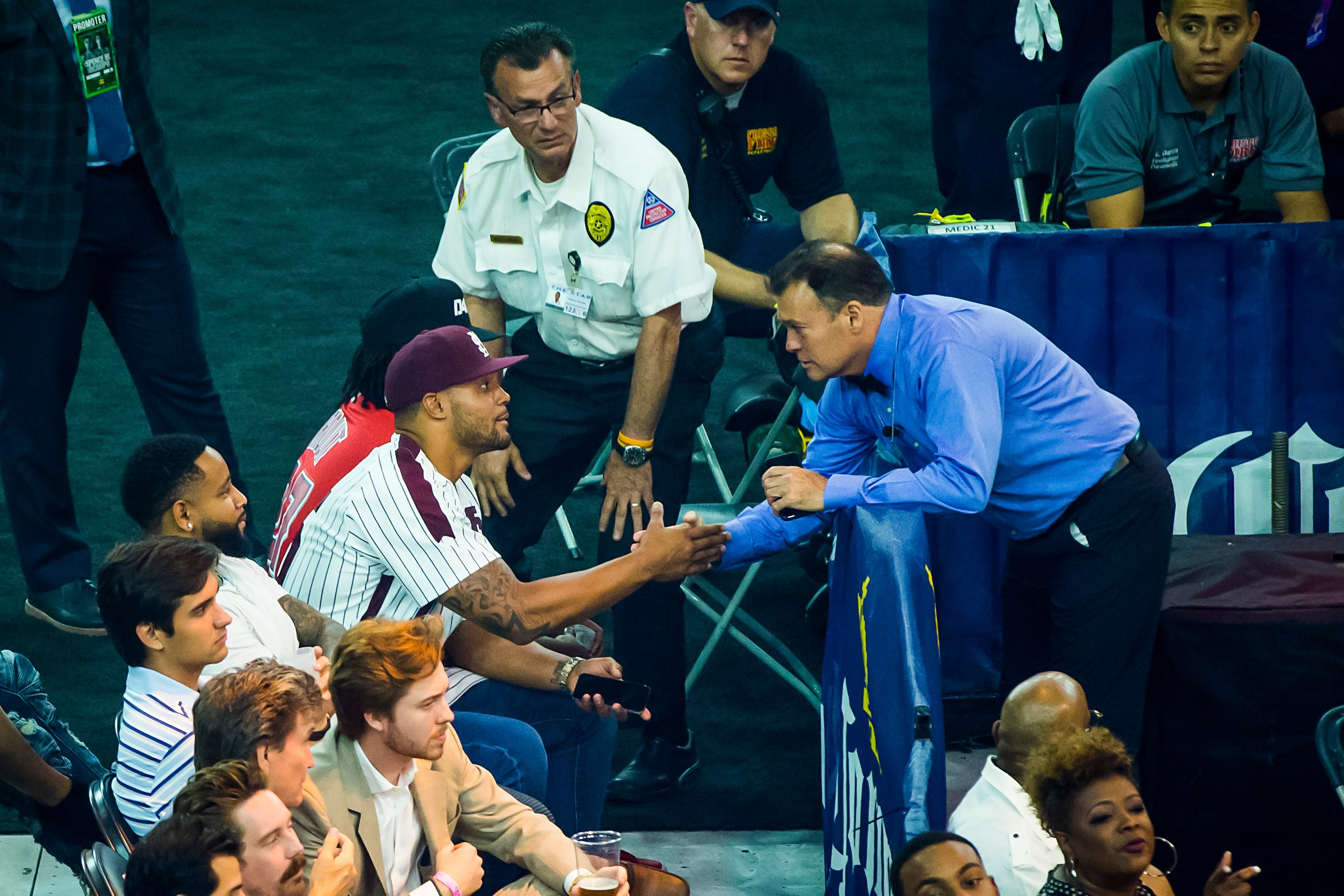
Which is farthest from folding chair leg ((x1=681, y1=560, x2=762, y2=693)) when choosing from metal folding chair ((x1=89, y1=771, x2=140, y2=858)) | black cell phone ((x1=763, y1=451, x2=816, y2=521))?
metal folding chair ((x1=89, y1=771, x2=140, y2=858))

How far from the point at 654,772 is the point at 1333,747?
196cm

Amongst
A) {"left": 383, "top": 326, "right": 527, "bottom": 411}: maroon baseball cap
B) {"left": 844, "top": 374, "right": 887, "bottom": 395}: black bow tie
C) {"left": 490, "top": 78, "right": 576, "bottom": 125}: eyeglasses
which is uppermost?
{"left": 490, "top": 78, "right": 576, "bottom": 125}: eyeglasses

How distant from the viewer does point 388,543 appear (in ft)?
12.7

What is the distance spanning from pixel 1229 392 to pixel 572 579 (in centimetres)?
210

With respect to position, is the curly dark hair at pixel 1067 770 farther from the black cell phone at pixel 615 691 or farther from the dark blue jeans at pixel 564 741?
the dark blue jeans at pixel 564 741

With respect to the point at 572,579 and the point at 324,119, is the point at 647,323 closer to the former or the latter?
the point at 572,579

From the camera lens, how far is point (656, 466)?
5.02 metres

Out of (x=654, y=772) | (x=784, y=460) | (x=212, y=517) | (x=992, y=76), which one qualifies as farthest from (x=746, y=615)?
(x=992, y=76)

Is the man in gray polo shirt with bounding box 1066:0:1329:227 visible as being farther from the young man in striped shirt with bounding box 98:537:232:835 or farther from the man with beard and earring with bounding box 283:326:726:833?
the young man in striped shirt with bounding box 98:537:232:835

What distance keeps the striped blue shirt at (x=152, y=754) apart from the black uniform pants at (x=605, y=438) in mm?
1738

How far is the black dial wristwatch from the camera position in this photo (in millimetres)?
4844

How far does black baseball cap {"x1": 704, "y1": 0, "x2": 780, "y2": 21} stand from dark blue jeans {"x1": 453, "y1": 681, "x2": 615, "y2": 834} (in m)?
2.16

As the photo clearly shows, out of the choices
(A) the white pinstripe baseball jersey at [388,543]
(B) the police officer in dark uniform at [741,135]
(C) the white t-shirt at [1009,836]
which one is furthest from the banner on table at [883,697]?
(B) the police officer in dark uniform at [741,135]

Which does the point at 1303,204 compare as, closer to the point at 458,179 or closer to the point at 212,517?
the point at 458,179
